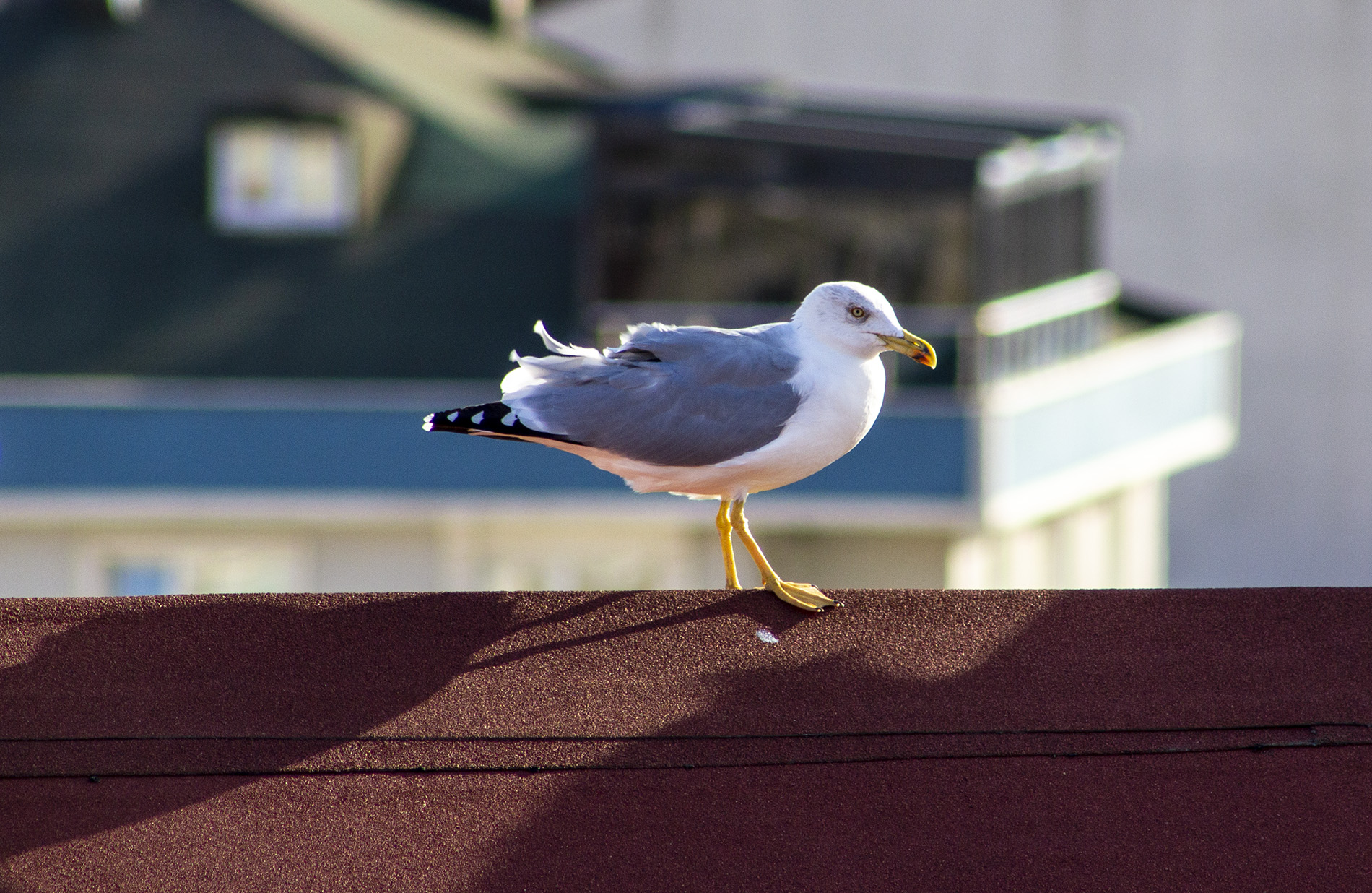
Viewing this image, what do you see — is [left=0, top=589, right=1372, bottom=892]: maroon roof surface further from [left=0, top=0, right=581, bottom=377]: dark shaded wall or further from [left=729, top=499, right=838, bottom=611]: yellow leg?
[left=0, top=0, right=581, bottom=377]: dark shaded wall

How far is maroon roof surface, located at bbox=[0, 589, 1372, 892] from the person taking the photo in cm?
342

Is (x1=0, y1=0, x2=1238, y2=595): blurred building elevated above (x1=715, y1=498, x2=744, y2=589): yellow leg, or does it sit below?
below

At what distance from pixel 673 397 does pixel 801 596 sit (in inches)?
23.6

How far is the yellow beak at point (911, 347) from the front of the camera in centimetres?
425

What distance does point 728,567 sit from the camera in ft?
14.4

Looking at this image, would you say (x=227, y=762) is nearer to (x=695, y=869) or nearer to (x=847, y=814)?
(x=695, y=869)

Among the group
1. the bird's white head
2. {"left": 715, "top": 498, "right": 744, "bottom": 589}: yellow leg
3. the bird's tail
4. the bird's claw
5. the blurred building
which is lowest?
the blurred building

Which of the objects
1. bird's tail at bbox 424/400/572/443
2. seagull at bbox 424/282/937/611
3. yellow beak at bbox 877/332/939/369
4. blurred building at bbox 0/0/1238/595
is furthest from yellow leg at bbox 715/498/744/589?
blurred building at bbox 0/0/1238/595

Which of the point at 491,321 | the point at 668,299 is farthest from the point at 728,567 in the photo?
the point at 491,321

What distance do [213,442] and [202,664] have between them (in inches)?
382

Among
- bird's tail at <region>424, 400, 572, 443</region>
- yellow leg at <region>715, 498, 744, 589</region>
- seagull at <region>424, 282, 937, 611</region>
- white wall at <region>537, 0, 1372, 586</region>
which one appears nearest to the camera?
bird's tail at <region>424, 400, 572, 443</region>

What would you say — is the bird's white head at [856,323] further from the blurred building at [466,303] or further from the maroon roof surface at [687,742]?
the blurred building at [466,303]

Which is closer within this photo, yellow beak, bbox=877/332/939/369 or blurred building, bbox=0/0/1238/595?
yellow beak, bbox=877/332/939/369

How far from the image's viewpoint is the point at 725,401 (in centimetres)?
422
